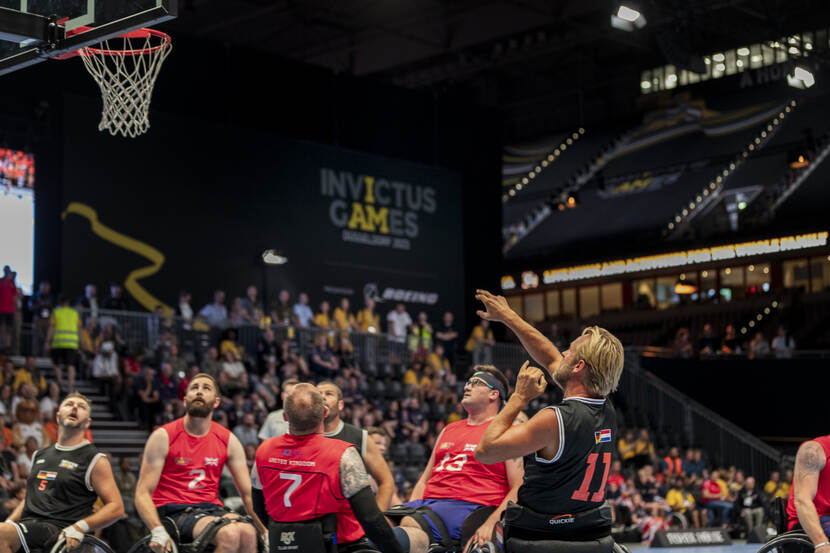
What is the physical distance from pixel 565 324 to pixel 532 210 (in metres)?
4.00

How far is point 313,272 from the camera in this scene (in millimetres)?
24484

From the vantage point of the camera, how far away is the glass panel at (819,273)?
109 feet

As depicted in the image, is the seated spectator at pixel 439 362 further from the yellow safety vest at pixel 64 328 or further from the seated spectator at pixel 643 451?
the yellow safety vest at pixel 64 328

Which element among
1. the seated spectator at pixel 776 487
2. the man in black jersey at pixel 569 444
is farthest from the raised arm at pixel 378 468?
the seated spectator at pixel 776 487

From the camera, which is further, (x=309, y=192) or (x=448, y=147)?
(x=448, y=147)

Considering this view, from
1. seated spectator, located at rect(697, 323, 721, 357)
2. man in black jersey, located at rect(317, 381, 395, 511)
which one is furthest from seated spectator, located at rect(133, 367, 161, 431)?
seated spectator, located at rect(697, 323, 721, 357)

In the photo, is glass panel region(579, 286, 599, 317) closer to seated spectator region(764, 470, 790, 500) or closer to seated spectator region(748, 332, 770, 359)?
seated spectator region(748, 332, 770, 359)

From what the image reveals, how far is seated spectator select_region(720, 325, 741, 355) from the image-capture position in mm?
29278

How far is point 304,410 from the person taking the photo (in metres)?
6.48

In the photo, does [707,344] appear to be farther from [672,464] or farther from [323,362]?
[323,362]

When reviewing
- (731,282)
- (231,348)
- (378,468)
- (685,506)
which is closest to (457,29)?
(231,348)

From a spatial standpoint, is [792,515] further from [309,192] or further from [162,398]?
[309,192]

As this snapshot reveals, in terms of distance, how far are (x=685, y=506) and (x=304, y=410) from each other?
15949mm

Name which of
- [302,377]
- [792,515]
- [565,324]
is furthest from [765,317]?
[792,515]
